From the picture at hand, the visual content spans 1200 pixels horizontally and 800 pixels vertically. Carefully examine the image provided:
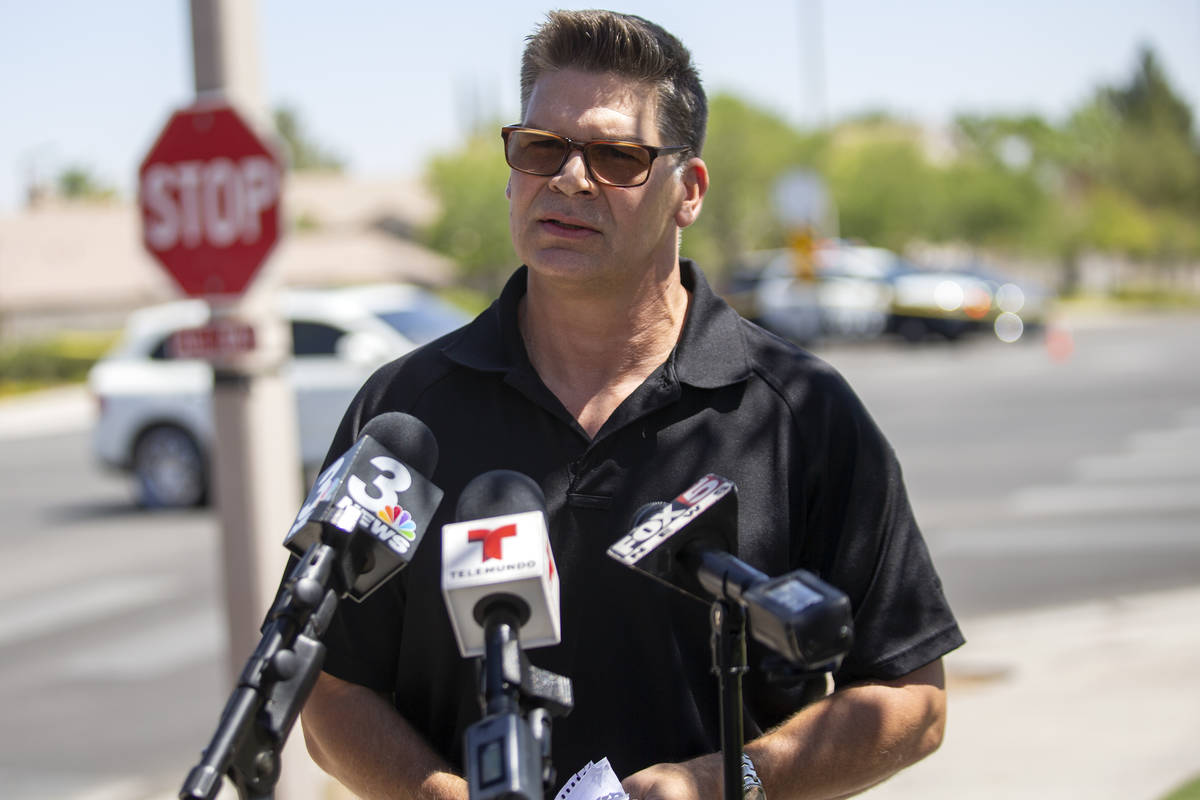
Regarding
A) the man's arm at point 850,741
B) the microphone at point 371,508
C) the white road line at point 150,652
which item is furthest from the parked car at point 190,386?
the microphone at point 371,508

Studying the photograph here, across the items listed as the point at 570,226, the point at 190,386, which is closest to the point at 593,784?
the point at 570,226

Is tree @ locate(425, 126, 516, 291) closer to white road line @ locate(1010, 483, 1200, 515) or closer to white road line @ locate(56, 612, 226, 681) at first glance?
white road line @ locate(1010, 483, 1200, 515)

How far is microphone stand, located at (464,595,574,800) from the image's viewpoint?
1431 millimetres

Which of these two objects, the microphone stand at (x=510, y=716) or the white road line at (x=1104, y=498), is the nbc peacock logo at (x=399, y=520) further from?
the white road line at (x=1104, y=498)

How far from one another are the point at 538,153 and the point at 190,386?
11.5m

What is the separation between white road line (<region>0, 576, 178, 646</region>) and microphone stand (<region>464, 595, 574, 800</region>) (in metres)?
7.35

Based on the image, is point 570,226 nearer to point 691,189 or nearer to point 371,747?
point 691,189

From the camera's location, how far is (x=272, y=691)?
1566mm

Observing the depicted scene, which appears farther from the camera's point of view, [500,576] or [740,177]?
[740,177]

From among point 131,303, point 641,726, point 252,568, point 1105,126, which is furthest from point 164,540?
point 1105,126

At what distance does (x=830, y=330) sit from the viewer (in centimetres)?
2895

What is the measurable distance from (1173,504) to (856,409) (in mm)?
9215

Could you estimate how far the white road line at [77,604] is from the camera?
27.8 feet

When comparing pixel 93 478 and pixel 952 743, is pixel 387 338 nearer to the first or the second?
pixel 93 478
